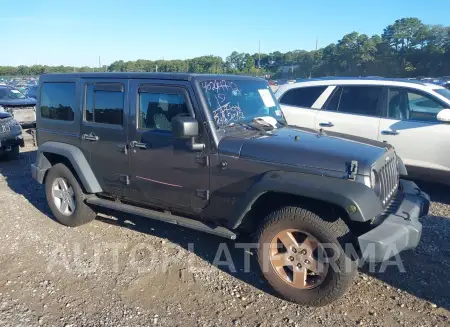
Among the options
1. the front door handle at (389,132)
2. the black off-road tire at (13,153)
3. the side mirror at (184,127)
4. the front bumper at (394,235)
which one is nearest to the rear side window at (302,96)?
the front door handle at (389,132)

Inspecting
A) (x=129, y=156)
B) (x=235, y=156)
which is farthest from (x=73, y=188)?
(x=235, y=156)

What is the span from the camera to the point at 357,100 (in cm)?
627

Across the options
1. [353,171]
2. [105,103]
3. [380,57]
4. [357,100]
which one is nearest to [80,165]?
[105,103]

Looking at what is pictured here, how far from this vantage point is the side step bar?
3631mm

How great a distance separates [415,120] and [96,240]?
4.73m

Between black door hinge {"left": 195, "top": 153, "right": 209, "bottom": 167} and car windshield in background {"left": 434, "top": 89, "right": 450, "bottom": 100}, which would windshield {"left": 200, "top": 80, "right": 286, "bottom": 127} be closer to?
black door hinge {"left": 195, "top": 153, "right": 209, "bottom": 167}

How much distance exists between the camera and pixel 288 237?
10.9 ft

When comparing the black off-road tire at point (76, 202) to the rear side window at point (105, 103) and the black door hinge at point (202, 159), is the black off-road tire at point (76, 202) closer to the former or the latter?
the rear side window at point (105, 103)

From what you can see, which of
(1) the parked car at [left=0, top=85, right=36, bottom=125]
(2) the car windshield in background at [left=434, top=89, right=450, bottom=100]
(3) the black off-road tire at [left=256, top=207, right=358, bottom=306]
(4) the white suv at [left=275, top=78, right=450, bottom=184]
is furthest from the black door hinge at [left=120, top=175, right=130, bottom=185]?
(1) the parked car at [left=0, top=85, right=36, bottom=125]

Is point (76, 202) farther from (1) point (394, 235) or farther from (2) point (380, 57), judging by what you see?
(2) point (380, 57)

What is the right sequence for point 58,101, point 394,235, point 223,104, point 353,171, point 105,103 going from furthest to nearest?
point 58,101
point 105,103
point 223,104
point 353,171
point 394,235

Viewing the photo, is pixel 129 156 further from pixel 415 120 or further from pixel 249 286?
pixel 415 120

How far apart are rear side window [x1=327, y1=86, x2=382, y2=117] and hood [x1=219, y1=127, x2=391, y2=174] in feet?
8.08

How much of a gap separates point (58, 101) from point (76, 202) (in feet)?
4.27
